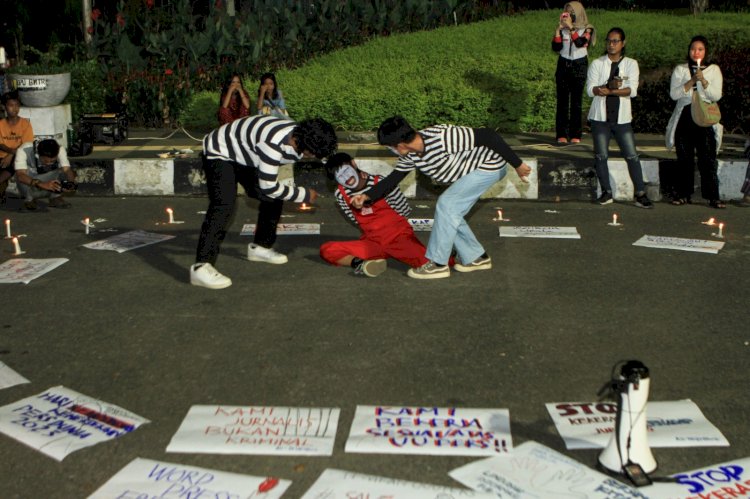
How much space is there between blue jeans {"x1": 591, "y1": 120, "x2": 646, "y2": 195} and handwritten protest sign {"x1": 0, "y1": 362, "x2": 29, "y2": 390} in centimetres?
654

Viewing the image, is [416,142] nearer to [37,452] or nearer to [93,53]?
[37,452]

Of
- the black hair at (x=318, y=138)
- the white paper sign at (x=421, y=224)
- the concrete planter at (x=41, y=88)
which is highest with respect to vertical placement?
the concrete planter at (x=41, y=88)

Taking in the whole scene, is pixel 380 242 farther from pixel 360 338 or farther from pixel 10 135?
pixel 10 135

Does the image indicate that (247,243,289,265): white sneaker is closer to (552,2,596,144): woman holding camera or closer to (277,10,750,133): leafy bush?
(552,2,596,144): woman holding camera

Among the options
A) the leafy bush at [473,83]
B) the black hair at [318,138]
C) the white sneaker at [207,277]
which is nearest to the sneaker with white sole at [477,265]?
the black hair at [318,138]

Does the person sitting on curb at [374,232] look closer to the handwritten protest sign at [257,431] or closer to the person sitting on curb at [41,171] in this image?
the handwritten protest sign at [257,431]

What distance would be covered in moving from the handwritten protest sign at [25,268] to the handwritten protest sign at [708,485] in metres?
4.85

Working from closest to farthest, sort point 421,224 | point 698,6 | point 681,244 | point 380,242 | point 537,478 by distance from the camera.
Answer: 1. point 537,478
2. point 380,242
3. point 681,244
4. point 421,224
5. point 698,6

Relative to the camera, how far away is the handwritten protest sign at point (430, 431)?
4.21 metres

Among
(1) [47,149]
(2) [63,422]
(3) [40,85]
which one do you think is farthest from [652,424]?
(3) [40,85]

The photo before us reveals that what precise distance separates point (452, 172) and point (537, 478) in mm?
3532

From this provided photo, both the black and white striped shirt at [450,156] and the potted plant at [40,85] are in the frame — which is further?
A: the potted plant at [40,85]

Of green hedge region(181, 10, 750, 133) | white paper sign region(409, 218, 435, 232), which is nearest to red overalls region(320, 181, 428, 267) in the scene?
white paper sign region(409, 218, 435, 232)

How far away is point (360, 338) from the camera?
5.73 meters
